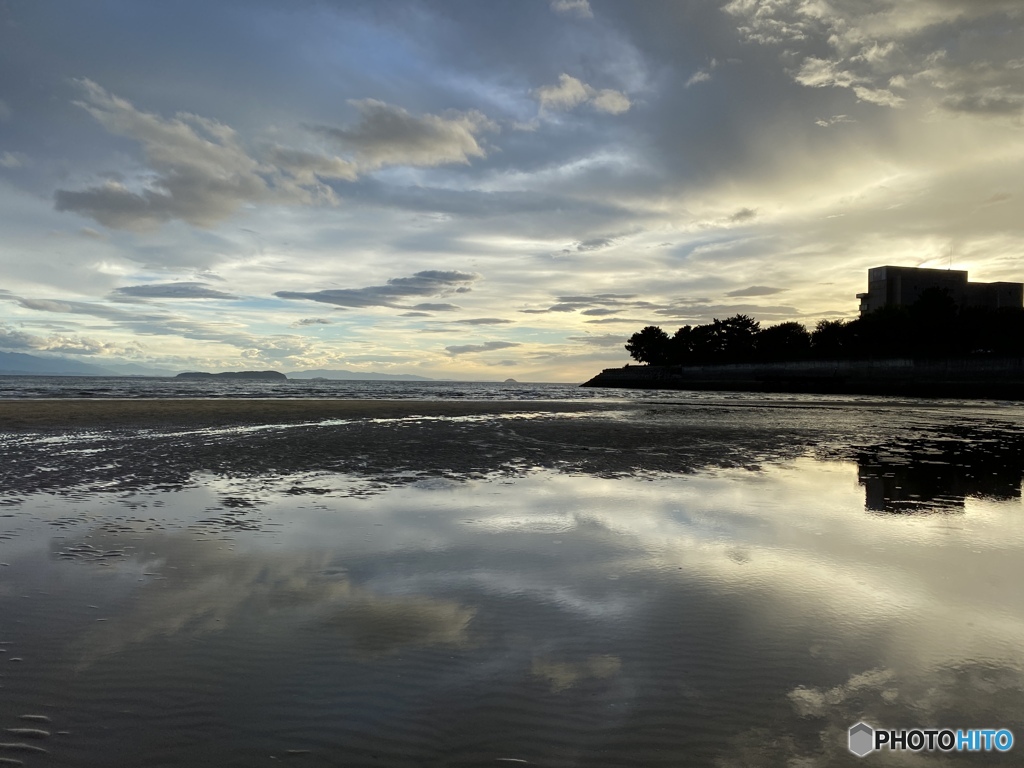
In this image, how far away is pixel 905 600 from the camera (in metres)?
4.73

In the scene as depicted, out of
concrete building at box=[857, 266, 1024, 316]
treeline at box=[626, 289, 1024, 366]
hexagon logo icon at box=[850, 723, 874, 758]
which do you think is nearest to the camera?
hexagon logo icon at box=[850, 723, 874, 758]

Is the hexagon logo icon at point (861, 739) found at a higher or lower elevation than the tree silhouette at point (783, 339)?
lower

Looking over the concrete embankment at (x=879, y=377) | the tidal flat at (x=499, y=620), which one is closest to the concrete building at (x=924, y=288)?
the concrete embankment at (x=879, y=377)

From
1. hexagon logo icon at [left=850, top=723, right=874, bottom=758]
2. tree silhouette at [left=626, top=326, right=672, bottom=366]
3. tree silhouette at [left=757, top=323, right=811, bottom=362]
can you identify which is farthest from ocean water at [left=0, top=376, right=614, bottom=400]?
tree silhouette at [left=626, top=326, right=672, bottom=366]

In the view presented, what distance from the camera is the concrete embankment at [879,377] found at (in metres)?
49.4

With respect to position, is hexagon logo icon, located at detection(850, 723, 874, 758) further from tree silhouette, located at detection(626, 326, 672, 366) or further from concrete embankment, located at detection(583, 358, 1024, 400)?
tree silhouette, located at detection(626, 326, 672, 366)

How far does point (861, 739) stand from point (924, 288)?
576 ft

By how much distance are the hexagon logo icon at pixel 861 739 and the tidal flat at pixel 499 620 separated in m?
0.05

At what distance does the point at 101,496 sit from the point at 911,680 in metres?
9.11

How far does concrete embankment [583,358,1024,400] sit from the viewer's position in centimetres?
4939

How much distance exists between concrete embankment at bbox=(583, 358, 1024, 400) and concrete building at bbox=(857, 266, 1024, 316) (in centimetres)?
7225

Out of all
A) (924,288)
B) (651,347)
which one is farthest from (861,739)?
(924,288)

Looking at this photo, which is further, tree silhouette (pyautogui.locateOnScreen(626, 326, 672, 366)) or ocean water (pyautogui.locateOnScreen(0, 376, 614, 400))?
tree silhouette (pyautogui.locateOnScreen(626, 326, 672, 366))

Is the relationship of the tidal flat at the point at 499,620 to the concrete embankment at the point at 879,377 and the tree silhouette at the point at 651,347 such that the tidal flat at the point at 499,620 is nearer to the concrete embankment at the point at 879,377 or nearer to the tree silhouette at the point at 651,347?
the concrete embankment at the point at 879,377
